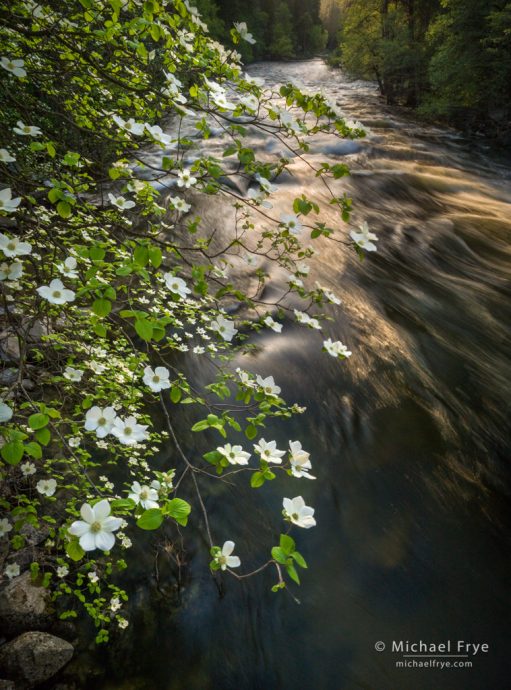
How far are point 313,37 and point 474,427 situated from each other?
6207 centimetres

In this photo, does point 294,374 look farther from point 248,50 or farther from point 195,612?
point 248,50

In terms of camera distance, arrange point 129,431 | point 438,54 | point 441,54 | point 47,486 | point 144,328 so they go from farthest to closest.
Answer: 1. point 438,54
2. point 441,54
3. point 47,486
4. point 129,431
5. point 144,328

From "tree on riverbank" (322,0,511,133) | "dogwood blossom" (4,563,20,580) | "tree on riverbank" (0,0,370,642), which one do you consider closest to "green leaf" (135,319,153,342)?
"tree on riverbank" (0,0,370,642)

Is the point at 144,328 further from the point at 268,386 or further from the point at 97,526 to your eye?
the point at 268,386

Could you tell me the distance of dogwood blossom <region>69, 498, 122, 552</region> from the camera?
2.88 ft

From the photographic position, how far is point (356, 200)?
8000 millimetres

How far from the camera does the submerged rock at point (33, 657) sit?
6.15 feet

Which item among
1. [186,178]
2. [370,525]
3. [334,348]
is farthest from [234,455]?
[370,525]

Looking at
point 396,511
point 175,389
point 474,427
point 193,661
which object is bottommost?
point 193,661

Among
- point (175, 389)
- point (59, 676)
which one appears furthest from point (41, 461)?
point (175, 389)

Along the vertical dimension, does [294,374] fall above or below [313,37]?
below

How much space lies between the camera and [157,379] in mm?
1384

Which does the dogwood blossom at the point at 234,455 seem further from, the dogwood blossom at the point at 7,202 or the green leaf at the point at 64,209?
the dogwood blossom at the point at 7,202

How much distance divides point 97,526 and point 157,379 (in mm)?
558
